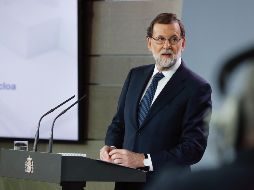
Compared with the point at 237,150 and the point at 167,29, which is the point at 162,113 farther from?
the point at 237,150

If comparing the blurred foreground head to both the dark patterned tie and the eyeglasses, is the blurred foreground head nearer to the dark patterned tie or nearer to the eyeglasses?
the dark patterned tie

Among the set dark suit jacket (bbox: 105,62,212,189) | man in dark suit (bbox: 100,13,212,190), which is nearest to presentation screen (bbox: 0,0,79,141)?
man in dark suit (bbox: 100,13,212,190)

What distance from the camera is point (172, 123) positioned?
287 centimetres

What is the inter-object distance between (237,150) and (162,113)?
2.45 metres

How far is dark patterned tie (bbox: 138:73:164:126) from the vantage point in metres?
2.93

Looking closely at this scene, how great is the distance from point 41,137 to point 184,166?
6.28 ft

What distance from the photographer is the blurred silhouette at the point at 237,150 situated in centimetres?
45

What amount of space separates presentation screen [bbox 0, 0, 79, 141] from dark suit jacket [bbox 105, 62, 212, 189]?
4.61ft

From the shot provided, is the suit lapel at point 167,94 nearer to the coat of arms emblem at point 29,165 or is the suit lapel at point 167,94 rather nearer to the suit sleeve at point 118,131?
the suit sleeve at point 118,131

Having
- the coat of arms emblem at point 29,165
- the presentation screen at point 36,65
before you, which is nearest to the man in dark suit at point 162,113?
the coat of arms emblem at point 29,165

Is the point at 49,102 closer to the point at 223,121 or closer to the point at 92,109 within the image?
the point at 92,109

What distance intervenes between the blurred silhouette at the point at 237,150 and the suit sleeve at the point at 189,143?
2.26 m

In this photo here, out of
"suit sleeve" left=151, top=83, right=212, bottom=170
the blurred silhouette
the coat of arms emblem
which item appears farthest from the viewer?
"suit sleeve" left=151, top=83, right=212, bottom=170

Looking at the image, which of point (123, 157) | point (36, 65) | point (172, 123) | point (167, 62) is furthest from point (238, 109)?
point (36, 65)
